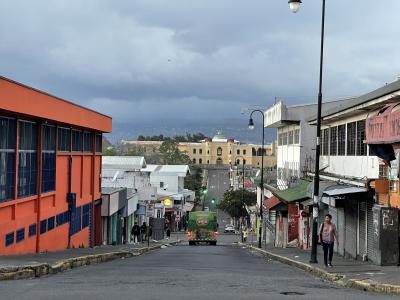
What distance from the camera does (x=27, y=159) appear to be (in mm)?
23547

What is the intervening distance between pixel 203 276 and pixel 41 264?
413 centimetres

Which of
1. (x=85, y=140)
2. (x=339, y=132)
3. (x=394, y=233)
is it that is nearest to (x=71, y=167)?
(x=85, y=140)

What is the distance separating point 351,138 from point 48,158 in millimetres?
13410

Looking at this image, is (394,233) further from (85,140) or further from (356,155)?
(85,140)

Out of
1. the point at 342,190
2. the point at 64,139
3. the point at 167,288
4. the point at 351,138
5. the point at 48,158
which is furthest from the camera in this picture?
the point at 64,139

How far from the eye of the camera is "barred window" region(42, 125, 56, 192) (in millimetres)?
25938

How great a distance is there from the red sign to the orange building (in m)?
11.7

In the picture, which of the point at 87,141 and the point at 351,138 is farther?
the point at 87,141

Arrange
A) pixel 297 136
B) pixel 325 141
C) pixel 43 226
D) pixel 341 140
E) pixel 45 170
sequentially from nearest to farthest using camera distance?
pixel 43 226, pixel 45 170, pixel 341 140, pixel 325 141, pixel 297 136

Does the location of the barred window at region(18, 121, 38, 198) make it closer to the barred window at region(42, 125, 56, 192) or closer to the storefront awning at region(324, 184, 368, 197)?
the barred window at region(42, 125, 56, 192)

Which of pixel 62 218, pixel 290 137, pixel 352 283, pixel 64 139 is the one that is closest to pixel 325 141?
pixel 64 139

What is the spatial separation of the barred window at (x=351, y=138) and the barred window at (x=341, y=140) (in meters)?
0.82

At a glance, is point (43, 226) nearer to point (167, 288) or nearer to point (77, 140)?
point (77, 140)

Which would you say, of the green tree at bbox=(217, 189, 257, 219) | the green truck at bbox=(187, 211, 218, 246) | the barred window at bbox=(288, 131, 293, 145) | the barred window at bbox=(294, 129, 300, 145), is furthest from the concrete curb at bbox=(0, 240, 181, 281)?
the green tree at bbox=(217, 189, 257, 219)
